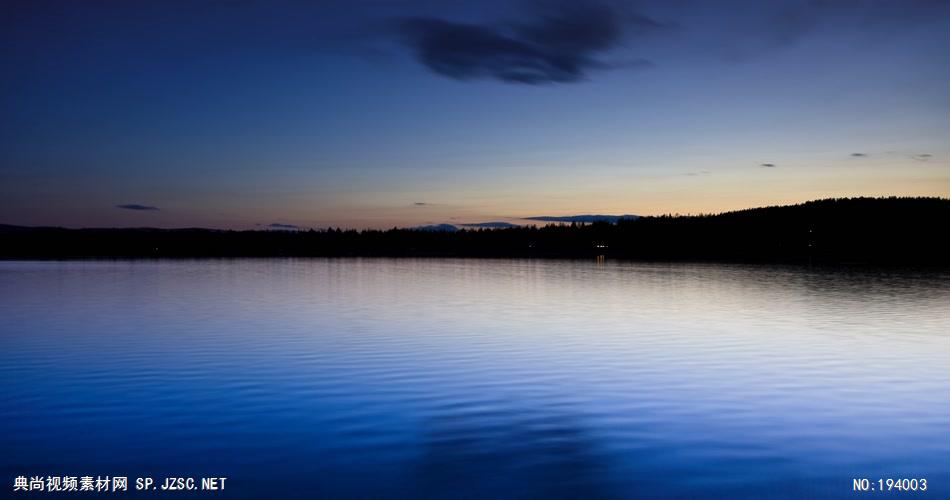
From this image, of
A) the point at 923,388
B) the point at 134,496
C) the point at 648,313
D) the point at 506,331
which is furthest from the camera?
the point at 648,313

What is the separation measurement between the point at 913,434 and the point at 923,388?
6588 mm

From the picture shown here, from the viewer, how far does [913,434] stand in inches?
680

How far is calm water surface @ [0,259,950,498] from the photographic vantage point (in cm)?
1406

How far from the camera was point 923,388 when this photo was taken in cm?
2297

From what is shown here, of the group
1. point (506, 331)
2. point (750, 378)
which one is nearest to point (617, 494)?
point (750, 378)

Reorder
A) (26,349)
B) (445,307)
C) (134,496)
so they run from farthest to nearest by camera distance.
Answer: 1. (445,307)
2. (26,349)
3. (134,496)

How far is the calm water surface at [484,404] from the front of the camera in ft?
46.1

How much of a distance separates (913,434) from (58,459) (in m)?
17.0

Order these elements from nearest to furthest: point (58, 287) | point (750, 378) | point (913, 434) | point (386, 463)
→ point (386, 463), point (913, 434), point (750, 378), point (58, 287)

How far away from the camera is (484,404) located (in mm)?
20344

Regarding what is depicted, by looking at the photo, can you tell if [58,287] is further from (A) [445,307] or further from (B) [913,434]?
(B) [913,434]

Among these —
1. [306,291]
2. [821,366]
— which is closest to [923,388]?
[821,366]

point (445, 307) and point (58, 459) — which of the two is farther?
point (445, 307)

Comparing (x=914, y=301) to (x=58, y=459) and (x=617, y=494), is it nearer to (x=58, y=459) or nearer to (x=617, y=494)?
(x=617, y=494)
